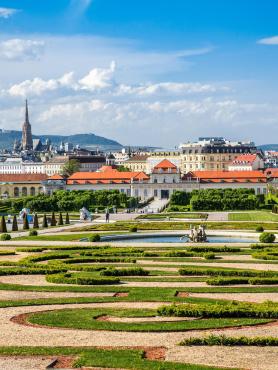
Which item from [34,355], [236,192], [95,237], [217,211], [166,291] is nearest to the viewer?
[34,355]

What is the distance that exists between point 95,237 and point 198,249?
8.36m

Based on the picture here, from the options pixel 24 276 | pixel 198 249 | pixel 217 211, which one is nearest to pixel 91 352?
pixel 24 276

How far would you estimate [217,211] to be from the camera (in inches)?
2948

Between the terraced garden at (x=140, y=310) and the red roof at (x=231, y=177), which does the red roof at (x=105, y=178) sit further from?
the terraced garden at (x=140, y=310)

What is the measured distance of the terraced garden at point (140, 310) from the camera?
14.9 meters

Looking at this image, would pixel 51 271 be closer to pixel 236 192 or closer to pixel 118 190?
pixel 236 192

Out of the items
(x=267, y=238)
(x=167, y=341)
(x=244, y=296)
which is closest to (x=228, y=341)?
(x=167, y=341)

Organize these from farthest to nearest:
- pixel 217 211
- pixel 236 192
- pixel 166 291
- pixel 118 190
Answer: pixel 118 190 < pixel 236 192 < pixel 217 211 < pixel 166 291

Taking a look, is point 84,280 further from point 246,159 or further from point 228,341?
point 246,159

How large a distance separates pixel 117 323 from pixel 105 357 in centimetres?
297

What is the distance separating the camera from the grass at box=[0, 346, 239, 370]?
14117 millimetres

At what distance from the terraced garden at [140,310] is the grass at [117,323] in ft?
0.07

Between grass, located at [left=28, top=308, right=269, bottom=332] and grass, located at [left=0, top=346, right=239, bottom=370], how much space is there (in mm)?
1916

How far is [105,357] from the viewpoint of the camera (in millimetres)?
14719
